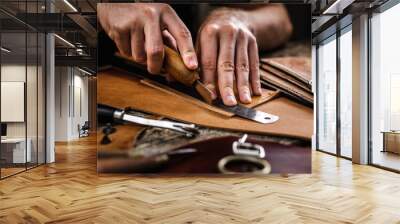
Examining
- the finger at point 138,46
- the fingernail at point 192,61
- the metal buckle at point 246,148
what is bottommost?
the metal buckle at point 246,148

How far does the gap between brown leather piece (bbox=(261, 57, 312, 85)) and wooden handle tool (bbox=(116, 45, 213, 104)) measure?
103 cm

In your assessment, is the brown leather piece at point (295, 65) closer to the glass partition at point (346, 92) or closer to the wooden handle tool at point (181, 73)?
the wooden handle tool at point (181, 73)

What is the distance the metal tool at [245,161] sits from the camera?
5902 millimetres

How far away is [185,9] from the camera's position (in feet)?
19.4

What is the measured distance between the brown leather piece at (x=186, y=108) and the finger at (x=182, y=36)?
0.58m

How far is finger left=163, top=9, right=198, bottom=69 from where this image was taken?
5.79m

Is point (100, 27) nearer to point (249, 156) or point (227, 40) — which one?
point (227, 40)

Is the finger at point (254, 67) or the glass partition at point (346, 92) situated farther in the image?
the glass partition at point (346, 92)

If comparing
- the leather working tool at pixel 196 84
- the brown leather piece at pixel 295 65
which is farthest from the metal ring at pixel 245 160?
the brown leather piece at pixel 295 65

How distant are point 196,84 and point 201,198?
6.34 ft

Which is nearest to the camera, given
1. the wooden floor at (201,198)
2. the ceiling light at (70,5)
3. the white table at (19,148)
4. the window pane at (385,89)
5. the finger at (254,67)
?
the wooden floor at (201,198)

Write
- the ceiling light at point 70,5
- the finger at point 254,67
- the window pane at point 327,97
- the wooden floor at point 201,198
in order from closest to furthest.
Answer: the wooden floor at point 201,198 < the finger at point 254,67 < the ceiling light at point 70,5 < the window pane at point 327,97

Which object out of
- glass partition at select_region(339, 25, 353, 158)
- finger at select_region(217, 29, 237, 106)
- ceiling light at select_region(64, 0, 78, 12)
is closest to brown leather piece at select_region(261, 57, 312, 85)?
finger at select_region(217, 29, 237, 106)

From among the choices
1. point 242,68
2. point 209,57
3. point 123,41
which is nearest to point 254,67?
point 242,68
